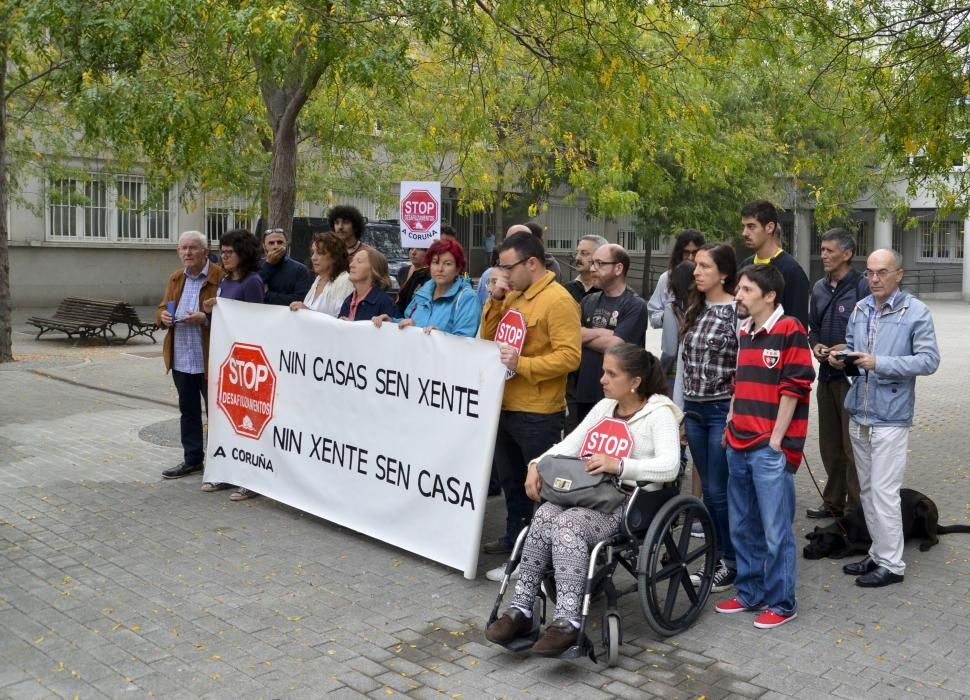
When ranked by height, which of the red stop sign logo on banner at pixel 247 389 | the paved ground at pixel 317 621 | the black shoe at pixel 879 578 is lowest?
the paved ground at pixel 317 621

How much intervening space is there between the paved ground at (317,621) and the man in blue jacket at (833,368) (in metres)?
0.38

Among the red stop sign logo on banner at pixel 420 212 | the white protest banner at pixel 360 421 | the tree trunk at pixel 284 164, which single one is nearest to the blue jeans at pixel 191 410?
the white protest banner at pixel 360 421

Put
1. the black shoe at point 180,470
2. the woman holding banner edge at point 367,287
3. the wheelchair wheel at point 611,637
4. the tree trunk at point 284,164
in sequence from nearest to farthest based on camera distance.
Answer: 1. the wheelchair wheel at point 611,637
2. the woman holding banner edge at point 367,287
3. the black shoe at point 180,470
4. the tree trunk at point 284,164

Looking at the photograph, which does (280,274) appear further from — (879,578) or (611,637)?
(879,578)

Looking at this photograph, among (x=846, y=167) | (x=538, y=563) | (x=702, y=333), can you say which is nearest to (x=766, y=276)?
(x=702, y=333)

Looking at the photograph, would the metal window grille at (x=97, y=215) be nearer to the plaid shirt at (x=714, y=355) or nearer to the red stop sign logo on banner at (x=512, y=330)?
the red stop sign logo on banner at (x=512, y=330)

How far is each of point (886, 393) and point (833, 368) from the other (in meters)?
1.21

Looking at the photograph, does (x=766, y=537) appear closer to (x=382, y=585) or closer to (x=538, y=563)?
(x=538, y=563)

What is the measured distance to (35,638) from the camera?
522 cm

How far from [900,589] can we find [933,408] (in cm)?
810

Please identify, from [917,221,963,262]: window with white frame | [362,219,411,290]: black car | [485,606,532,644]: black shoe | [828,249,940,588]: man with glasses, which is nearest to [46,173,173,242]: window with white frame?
[362,219,411,290]: black car

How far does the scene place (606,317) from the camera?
266 inches

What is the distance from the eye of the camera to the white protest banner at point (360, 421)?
6.18 metres

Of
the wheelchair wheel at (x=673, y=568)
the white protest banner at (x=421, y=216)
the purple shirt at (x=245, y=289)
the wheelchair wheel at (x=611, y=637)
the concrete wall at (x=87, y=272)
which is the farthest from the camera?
the concrete wall at (x=87, y=272)
